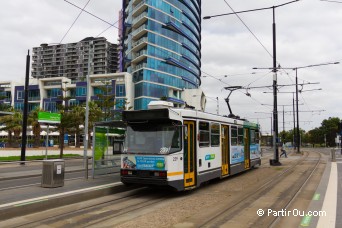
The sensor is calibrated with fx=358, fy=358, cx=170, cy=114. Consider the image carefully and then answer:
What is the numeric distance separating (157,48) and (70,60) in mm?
109633

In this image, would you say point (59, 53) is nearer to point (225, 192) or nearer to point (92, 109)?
point (92, 109)

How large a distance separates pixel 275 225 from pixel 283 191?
5149mm

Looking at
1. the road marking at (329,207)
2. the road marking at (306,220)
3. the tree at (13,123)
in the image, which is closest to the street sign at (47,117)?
the road marking at (329,207)

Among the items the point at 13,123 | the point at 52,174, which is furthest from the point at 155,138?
the point at 13,123

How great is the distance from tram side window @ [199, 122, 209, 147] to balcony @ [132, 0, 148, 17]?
6598 centimetres

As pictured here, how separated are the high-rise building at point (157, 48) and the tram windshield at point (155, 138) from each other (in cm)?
6042

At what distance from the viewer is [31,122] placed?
56000 mm

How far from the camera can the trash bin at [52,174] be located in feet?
38.3

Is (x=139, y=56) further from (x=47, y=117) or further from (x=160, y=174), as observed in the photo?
(x=160, y=174)

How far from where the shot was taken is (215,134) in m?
14.4

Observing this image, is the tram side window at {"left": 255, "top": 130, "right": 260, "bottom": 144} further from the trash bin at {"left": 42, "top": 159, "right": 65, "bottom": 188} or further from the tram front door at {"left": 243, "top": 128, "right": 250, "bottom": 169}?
the trash bin at {"left": 42, "top": 159, "right": 65, "bottom": 188}

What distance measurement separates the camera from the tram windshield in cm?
1125

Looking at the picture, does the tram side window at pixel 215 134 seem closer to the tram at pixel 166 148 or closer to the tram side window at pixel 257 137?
the tram at pixel 166 148

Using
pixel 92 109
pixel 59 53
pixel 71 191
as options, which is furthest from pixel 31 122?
pixel 59 53
